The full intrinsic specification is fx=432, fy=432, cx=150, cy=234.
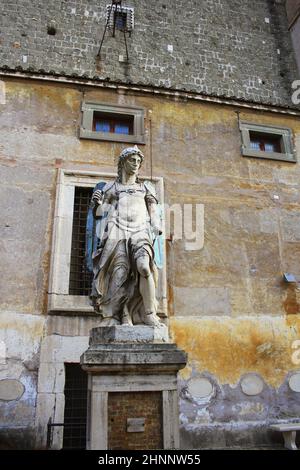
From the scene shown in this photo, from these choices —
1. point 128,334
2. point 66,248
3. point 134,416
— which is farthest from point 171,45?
point 134,416

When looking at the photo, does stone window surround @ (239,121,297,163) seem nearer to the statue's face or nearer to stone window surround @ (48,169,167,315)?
stone window surround @ (48,169,167,315)

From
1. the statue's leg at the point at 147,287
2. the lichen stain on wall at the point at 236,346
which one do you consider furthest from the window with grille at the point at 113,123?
the statue's leg at the point at 147,287

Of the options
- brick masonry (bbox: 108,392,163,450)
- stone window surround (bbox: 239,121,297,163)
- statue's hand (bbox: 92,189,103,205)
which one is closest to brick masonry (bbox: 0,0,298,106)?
stone window surround (bbox: 239,121,297,163)

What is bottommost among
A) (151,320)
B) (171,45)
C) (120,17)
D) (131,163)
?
(151,320)

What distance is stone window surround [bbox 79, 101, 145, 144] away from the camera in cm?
1052

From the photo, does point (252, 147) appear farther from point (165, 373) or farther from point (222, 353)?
point (165, 373)

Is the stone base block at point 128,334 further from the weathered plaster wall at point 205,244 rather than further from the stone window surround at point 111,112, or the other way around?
the stone window surround at point 111,112

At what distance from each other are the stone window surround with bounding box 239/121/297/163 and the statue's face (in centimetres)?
576

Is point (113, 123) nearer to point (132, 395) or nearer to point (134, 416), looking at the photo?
point (132, 395)

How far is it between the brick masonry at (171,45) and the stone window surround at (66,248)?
12.0 ft

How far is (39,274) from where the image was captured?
357 inches

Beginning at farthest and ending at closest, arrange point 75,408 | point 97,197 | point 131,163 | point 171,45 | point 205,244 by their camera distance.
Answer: point 171,45 → point 205,244 → point 75,408 → point 131,163 → point 97,197

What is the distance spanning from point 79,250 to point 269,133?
602cm

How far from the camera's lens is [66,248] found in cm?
935
